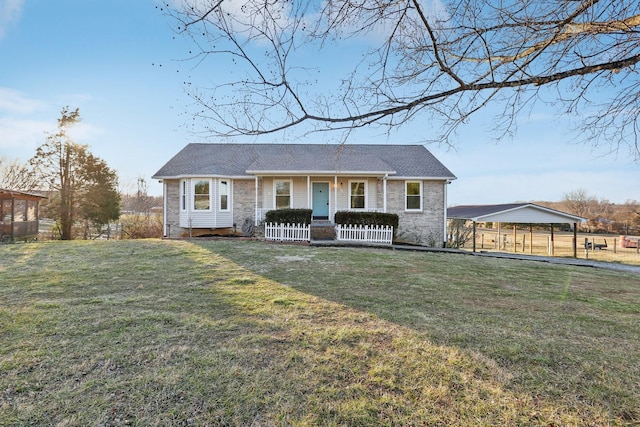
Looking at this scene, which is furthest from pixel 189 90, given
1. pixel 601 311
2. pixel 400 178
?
pixel 400 178

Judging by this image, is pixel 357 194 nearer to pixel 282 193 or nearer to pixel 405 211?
pixel 405 211

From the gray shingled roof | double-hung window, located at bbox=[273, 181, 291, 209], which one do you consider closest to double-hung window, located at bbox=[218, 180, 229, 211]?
the gray shingled roof

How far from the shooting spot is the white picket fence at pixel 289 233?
12.1 m

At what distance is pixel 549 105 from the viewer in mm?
4059

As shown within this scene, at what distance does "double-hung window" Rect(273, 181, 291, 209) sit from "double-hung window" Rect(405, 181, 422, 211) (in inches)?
244

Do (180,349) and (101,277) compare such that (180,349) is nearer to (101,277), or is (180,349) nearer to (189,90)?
(189,90)

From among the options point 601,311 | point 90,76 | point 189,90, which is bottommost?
point 601,311

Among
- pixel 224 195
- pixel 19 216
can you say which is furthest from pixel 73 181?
pixel 224 195

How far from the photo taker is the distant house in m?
15.0

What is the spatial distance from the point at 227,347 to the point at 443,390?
1.95m

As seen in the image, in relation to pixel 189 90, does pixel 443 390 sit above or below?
below

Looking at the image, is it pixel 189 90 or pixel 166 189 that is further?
pixel 166 189

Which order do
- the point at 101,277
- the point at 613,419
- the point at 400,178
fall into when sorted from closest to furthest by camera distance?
the point at 613,419 < the point at 101,277 < the point at 400,178

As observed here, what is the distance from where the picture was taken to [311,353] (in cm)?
271
